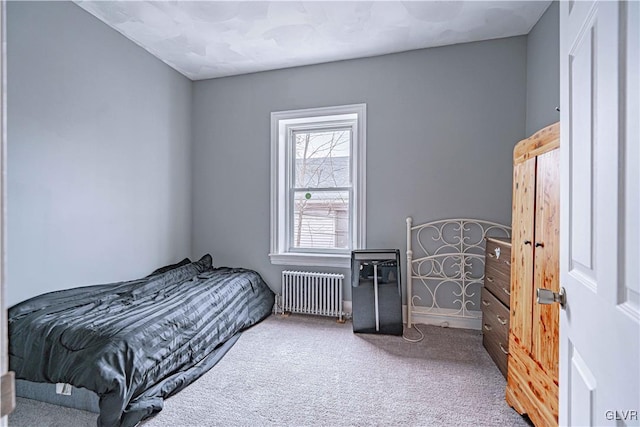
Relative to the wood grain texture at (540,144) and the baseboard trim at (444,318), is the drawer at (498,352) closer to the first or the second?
the baseboard trim at (444,318)

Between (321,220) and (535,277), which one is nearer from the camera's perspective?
(535,277)

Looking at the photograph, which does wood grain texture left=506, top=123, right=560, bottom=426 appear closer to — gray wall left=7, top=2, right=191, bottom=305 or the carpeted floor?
the carpeted floor

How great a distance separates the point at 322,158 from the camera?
3508 mm

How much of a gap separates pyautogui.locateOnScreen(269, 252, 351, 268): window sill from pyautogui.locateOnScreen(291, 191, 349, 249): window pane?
189 mm

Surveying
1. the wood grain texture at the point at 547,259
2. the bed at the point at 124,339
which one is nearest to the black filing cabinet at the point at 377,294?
the bed at the point at 124,339

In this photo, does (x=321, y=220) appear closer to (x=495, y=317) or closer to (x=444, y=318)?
(x=444, y=318)

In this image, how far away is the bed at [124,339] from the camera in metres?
1.62

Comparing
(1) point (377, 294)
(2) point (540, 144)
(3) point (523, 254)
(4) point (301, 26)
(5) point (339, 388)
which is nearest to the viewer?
(2) point (540, 144)

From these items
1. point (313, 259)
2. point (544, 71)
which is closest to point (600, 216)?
point (544, 71)

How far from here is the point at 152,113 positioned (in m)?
3.14

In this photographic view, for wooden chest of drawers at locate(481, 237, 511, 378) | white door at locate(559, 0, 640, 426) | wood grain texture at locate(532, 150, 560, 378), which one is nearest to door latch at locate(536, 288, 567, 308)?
white door at locate(559, 0, 640, 426)

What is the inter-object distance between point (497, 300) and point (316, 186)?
207cm

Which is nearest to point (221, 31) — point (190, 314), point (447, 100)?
point (447, 100)

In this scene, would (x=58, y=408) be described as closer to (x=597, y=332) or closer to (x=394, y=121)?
(x=597, y=332)
